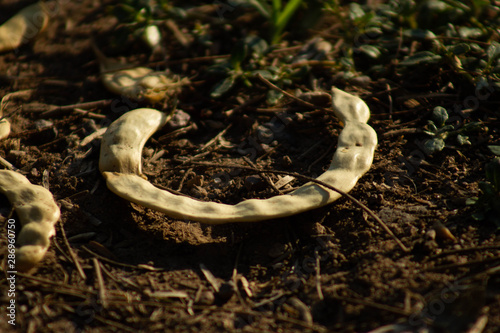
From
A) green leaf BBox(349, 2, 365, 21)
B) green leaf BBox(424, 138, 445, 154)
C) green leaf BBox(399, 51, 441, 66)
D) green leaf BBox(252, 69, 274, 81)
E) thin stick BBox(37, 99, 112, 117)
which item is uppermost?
green leaf BBox(349, 2, 365, 21)

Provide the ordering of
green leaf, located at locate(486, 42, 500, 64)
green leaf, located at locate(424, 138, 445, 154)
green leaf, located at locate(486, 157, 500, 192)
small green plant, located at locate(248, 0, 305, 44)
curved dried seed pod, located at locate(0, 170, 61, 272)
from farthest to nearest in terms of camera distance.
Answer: small green plant, located at locate(248, 0, 305, 44)
green leaf, located at locate(486, 42, 500, 64)
green leaf, located at locate(424, 138, 445, 154)
green leaf, located at locate(486, 157, 500, 192)
curved dried seed pod, located at locate(0, 170, 61, 272)

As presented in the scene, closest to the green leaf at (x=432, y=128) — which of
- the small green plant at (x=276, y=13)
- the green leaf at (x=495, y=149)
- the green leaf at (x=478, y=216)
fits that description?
the green leaf at (x=495, y=149)

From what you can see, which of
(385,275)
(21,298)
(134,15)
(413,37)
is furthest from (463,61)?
(21,298)

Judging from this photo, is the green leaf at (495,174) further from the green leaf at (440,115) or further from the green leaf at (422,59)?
the green leaf at (422,59)

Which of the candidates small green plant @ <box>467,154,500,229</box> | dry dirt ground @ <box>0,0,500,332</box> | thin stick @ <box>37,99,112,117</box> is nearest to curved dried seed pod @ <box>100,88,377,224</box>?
dry dirt ground @ <box>0,0,500,332</box>

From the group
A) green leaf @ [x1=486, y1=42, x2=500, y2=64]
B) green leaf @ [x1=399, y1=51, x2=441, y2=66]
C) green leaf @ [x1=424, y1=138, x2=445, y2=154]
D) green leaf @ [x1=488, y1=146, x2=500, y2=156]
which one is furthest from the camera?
green leaf @ [x1=399, y1=51, x2=441, y2=66]

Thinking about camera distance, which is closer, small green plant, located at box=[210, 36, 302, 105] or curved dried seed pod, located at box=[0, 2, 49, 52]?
small green plant, located at box=[210, 36, 302, 105]

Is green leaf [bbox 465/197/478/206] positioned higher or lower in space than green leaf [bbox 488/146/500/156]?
lower

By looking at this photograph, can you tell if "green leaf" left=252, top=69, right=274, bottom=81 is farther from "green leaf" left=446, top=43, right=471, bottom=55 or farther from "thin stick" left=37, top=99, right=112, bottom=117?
"green leaf" left=446, top=43, right=471, bottom=55
